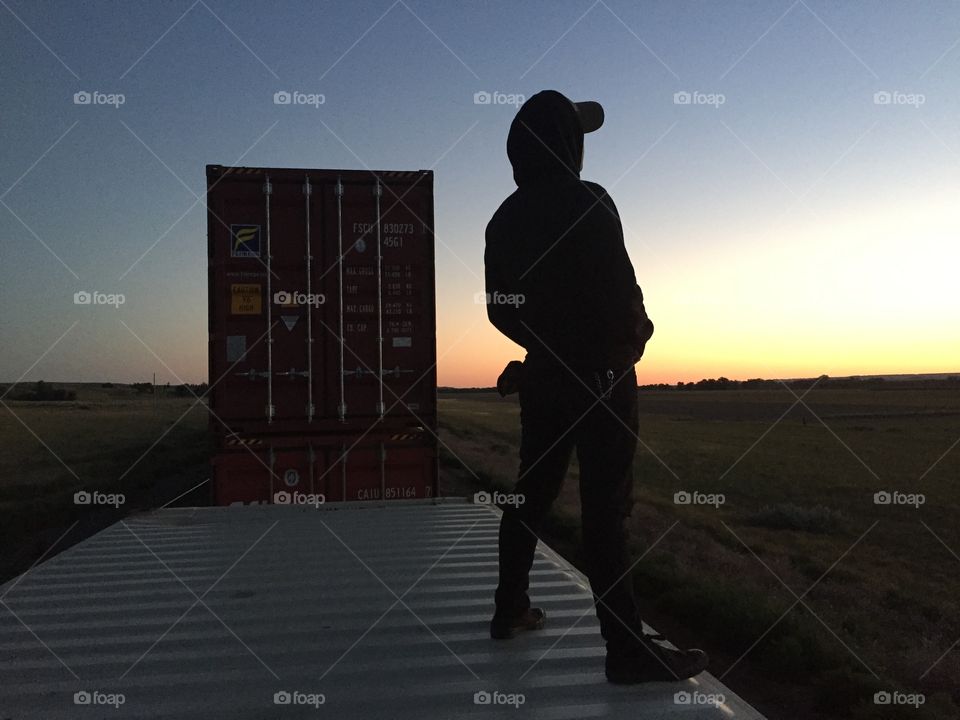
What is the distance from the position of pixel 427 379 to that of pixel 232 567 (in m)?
3.72

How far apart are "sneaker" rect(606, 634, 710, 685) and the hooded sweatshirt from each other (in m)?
0.95

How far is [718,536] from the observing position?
10508 mm

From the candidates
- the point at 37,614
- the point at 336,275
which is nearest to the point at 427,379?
the point at 336,275

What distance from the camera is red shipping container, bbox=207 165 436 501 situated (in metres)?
6.94

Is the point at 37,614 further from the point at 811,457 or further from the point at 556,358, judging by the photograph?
the point at 811,457

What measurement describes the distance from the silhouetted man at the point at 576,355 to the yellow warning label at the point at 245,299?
495 cm

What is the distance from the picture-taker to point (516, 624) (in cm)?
268
